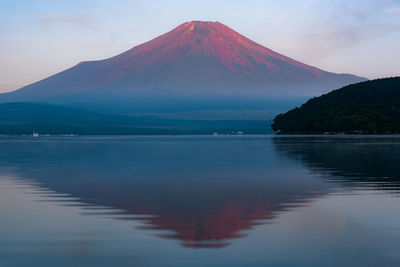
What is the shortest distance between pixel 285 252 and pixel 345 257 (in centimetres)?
144

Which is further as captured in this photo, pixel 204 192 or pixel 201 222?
pixel 204 192

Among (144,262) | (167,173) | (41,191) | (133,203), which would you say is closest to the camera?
(144,262)

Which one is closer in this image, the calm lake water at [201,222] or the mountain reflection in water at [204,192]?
the calm lake water at [201,222]

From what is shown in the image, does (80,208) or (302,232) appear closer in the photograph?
A: (302,232)

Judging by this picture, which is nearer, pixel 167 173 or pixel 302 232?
pixel 302 232

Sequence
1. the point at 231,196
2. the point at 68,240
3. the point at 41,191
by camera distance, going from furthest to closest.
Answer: the point at 41,191 → the point at 231,196 → the point at 68,240

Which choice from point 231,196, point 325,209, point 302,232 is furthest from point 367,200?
point 302,232

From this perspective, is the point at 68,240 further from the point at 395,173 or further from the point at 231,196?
the point at 395,173

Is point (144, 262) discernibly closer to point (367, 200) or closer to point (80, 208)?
point (80, 208)

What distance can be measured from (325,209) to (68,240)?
10002 millimetres

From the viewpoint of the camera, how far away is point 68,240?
58.5ft

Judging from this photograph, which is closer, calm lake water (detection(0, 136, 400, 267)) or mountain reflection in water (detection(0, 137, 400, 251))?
calm lake water (detection(0, 136, 400, 267))

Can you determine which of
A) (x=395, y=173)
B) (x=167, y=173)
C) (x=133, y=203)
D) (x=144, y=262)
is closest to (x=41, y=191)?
(x=133, y=203)

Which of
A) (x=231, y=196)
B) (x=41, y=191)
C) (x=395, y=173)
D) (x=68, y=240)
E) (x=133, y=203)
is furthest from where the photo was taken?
(x=395, y=173)
